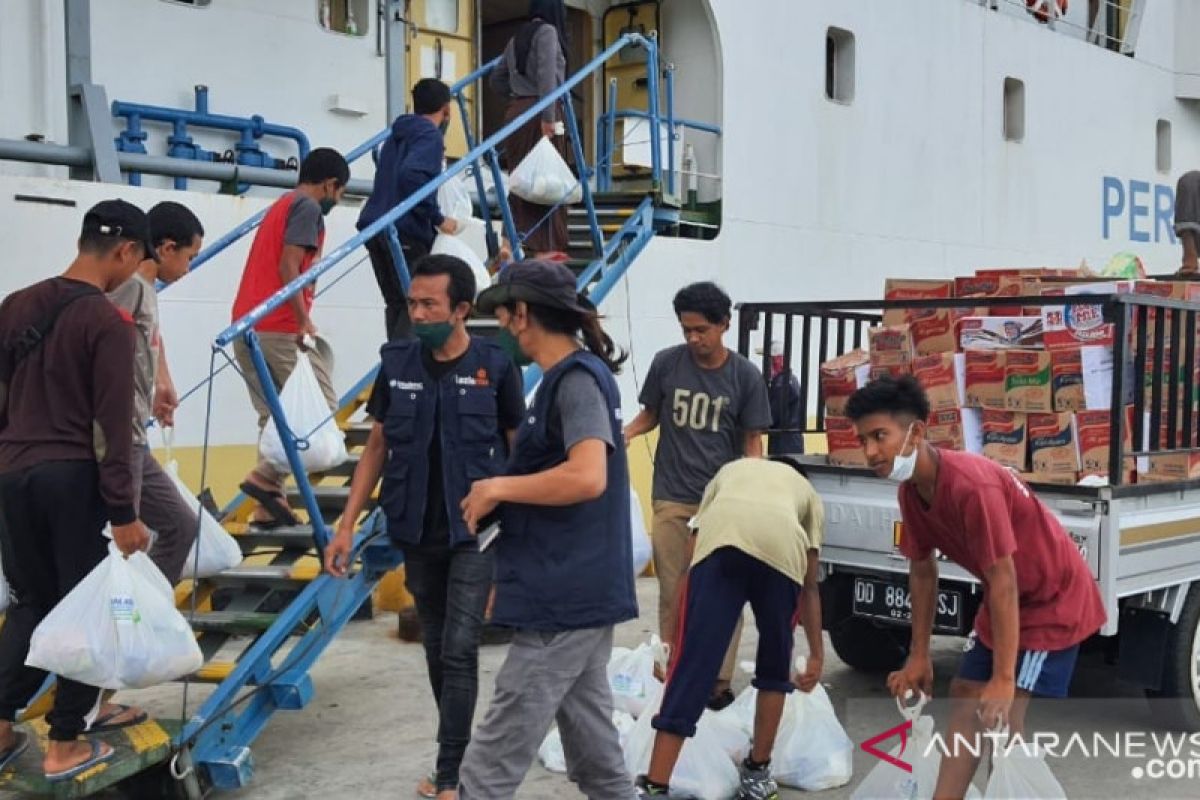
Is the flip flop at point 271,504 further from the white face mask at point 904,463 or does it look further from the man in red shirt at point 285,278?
the white face mask at point 904,463

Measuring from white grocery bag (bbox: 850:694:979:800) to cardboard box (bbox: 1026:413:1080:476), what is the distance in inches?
63.3

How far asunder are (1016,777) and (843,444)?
2330mm

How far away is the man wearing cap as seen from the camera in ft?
13.2

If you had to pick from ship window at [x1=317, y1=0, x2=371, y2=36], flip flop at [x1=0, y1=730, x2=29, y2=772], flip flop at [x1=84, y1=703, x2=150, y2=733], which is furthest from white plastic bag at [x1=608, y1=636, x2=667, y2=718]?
ship window at [x1=317, y1=0, x2=371, y2=36]

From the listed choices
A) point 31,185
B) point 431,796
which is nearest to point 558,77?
point 31,185

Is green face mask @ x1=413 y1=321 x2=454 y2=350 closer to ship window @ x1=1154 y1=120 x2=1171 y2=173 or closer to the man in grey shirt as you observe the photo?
the man in grey shirt

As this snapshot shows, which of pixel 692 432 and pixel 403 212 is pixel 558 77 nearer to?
pixel 403 212

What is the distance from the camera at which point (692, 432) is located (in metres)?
5.27

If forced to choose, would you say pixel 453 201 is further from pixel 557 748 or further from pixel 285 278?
pixel 557 748

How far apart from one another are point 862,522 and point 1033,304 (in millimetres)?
1107

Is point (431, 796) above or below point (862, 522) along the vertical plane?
below

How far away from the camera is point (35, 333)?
13.3 ft

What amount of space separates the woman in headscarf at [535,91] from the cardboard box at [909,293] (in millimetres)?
2200

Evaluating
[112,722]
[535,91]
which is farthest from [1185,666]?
[535,91]
